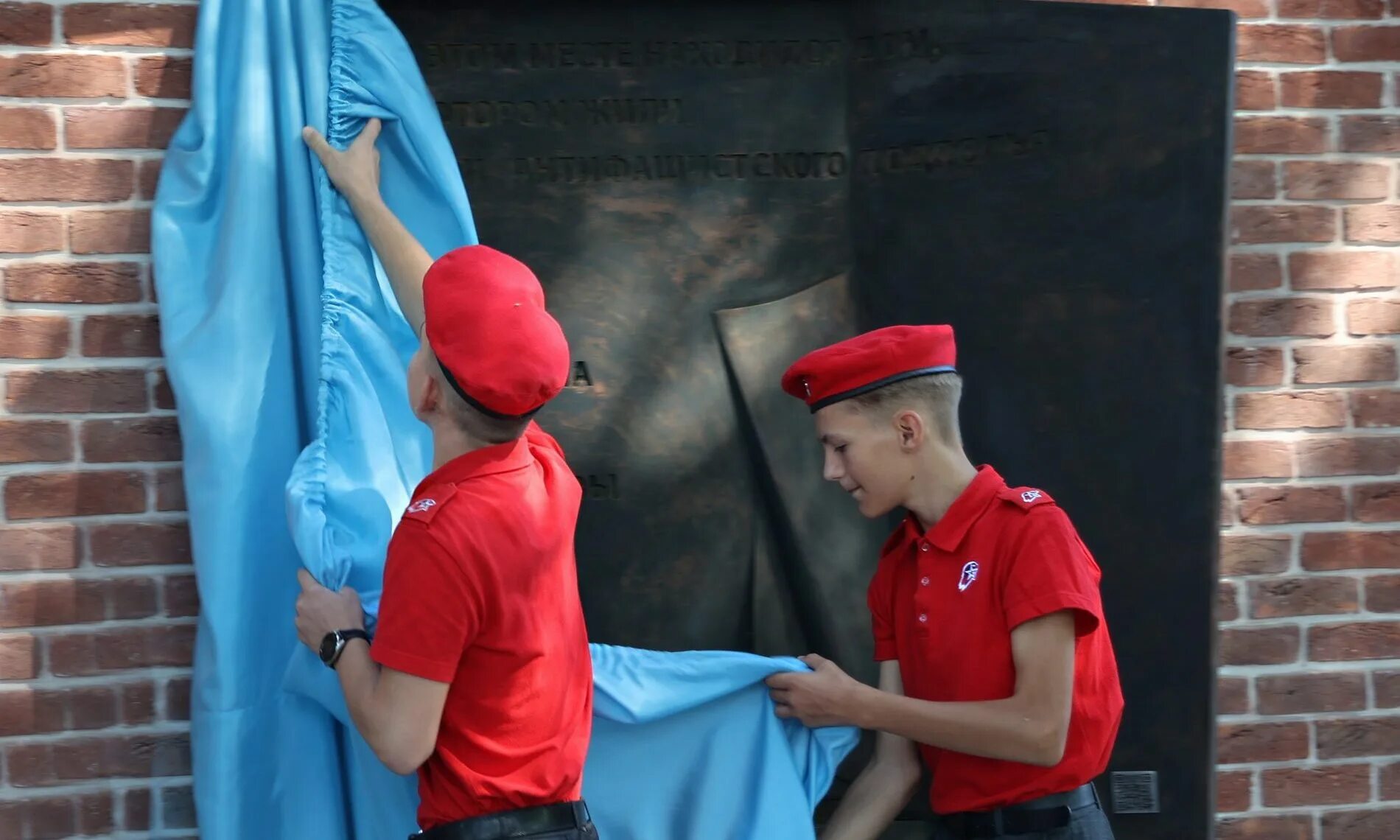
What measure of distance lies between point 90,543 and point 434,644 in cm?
96

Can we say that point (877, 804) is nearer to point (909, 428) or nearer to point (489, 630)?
point (909, 428)

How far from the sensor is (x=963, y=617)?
6.26 ft

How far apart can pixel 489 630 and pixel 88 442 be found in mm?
977

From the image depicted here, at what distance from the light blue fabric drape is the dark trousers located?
0.90 ft

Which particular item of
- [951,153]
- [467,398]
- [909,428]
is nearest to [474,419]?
[467,398]

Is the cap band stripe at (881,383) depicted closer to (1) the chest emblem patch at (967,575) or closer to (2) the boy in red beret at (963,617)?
(2) the boy in red beret at (963,617)

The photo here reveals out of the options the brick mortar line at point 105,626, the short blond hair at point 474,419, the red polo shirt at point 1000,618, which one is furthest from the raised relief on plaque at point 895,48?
the brick mortar line at point 105,626

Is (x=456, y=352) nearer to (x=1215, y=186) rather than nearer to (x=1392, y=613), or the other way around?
(x=1215, y=186)

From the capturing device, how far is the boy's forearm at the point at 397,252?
2.13 meters

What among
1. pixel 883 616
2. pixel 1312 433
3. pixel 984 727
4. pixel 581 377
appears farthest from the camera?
pixel 1312 433

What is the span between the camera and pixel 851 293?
2.51 m

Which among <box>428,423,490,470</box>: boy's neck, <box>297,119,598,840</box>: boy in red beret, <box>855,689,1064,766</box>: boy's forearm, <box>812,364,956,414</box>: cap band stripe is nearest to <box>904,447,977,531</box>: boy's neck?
<box>812,364,956,414</box>: cap band stripe

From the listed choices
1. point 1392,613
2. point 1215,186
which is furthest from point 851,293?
point 1392,613

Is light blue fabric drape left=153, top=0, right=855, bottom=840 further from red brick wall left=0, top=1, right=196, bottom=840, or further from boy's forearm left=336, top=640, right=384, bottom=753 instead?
boy's forearm left=336, top=640, right=384, bottom=753
